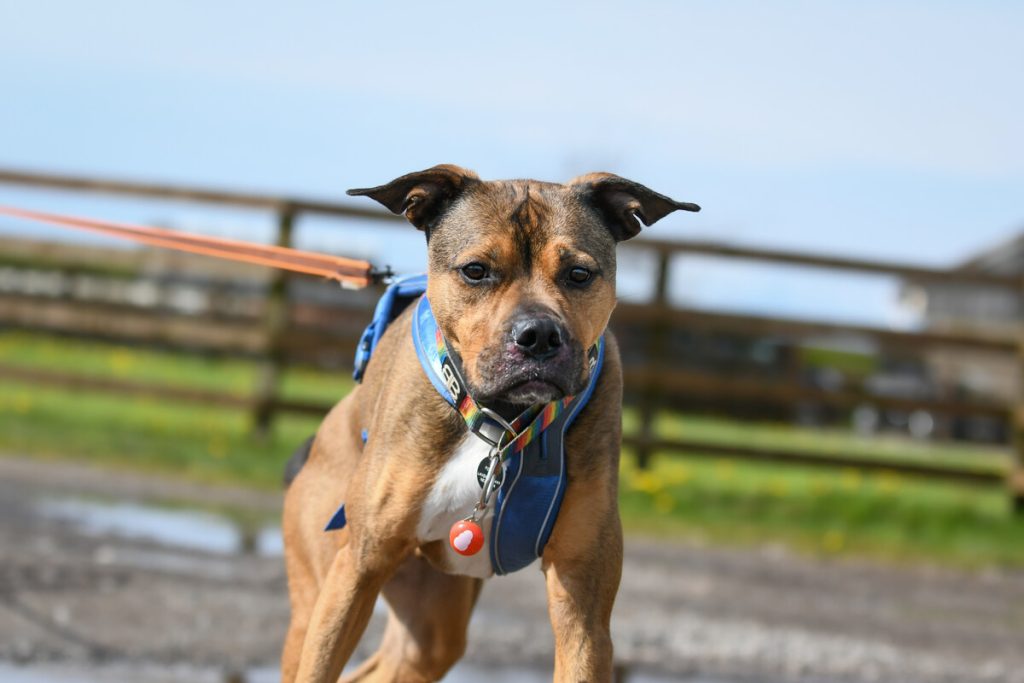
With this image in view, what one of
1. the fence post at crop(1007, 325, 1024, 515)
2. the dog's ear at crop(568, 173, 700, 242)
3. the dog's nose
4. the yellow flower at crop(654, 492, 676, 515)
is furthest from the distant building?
the dog's nose

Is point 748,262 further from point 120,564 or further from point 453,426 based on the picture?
point 453,426

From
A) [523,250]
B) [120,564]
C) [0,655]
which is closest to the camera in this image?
[523,250]

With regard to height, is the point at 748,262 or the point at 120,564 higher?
the point at 748,262

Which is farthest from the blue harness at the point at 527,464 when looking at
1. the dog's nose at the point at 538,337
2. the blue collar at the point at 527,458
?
the dog's nose at the point at 538,337

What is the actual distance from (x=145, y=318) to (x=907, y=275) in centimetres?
678

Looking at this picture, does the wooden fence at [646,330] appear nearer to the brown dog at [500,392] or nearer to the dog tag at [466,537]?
the brown dog at [500,392]

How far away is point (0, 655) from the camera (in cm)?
537

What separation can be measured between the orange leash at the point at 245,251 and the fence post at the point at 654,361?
6.27m

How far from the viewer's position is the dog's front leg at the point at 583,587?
3719 mm

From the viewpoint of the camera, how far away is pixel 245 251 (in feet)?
17.7

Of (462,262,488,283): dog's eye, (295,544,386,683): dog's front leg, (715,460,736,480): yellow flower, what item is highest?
(462,262,488,283): dog's eye

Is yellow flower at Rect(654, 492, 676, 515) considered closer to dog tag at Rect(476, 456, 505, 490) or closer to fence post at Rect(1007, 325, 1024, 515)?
fence post at Rect(1007, 325, 1024, 515)

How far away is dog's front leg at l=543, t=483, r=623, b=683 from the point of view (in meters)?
3.72

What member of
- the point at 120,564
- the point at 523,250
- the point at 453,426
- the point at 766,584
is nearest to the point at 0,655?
the point at 120,564
